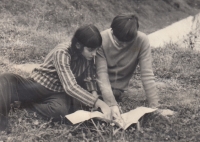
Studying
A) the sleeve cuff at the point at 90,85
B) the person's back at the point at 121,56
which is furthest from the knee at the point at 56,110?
the person's back at the point at 121,56

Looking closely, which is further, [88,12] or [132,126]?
[88,12]

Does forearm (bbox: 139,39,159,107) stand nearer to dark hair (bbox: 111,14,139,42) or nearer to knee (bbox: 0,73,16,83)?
dark hair (bbox: 111,14,139,42)

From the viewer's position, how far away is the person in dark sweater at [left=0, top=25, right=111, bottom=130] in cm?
296

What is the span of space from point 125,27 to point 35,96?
1.09 meters

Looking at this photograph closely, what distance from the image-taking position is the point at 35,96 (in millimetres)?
3264

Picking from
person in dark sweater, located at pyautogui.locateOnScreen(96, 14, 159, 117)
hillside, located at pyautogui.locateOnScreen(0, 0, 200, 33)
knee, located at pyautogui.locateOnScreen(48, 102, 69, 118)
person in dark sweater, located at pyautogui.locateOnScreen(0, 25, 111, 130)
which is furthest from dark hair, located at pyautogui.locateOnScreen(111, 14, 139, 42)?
hillside, located at pyautogui.locateOnScreen(0, 0, 200, 33)

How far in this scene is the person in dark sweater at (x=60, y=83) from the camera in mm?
2959

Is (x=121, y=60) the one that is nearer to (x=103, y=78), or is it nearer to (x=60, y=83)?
(x=103, y=78)

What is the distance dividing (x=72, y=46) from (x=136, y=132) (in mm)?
959

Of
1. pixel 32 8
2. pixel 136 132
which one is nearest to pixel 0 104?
pixel 136 132

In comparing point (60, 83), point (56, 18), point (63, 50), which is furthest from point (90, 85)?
point (56, 18)

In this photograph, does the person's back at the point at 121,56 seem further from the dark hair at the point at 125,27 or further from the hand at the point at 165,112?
the hand at the point at 165,112

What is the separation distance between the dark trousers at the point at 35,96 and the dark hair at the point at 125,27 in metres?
0.80

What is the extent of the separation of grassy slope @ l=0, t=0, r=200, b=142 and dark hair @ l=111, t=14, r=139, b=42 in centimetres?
83
